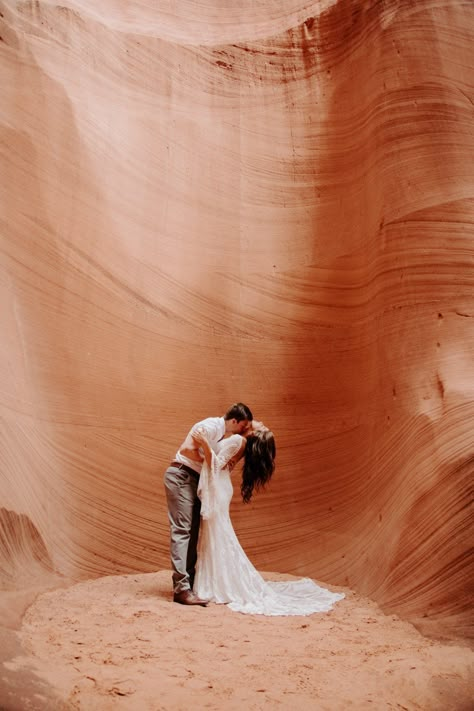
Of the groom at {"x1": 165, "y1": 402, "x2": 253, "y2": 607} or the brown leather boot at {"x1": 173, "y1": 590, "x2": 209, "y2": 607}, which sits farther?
the groom at {"x1": 165, "y1": 402, "x2": 253, "y2": 607}

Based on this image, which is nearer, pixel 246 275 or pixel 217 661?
pixel 217 661

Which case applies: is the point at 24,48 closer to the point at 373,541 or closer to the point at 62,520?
the point at 62,520

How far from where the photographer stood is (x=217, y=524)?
174 inches

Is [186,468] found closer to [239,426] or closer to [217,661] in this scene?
[239,426]

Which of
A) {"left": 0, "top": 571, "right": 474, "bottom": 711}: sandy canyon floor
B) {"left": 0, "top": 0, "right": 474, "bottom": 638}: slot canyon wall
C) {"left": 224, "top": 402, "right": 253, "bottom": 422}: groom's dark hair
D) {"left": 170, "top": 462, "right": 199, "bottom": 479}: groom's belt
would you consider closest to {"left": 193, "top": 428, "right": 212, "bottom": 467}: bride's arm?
{"left": 170, "top": 462, "right": 199, "bottom": 479}: groom's belt

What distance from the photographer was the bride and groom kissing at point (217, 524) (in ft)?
14.0

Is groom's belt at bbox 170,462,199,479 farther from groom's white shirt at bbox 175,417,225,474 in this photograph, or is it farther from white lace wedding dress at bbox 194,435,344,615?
white lace wedding dress at bbox 194,435,344,615

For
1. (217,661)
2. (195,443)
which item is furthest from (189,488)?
(217,661)

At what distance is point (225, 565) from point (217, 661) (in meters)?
1.16

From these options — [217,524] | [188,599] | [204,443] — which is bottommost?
[188,599]

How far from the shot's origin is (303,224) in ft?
20.7

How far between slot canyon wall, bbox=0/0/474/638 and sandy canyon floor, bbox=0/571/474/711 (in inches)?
25.0

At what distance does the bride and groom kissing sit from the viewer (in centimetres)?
427

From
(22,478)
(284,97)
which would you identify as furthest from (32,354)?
(284,97)
